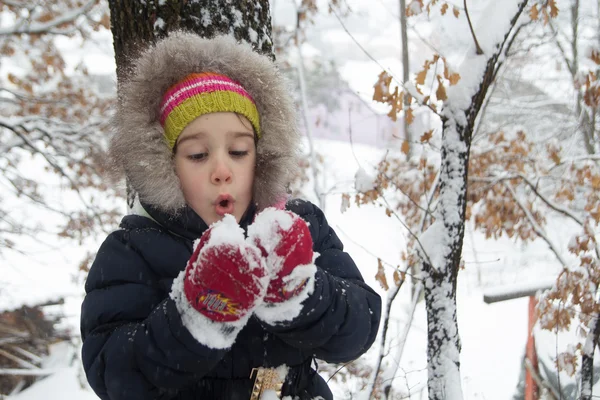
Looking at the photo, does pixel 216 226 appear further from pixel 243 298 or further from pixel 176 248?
pixel 176 248

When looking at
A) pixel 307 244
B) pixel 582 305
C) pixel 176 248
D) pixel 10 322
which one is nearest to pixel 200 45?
pixel 176 248

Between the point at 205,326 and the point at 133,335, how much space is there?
9.7 inches

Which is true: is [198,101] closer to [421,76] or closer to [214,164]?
[214,164]

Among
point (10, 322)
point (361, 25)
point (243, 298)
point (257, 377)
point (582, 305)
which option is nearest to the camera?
point (243, 298)

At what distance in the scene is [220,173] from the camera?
53.2 inches

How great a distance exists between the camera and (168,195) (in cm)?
139

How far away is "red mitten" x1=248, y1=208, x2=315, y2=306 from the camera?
3.63 ft

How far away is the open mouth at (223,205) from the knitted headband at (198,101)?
255mm

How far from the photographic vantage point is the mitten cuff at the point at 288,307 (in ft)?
3.75

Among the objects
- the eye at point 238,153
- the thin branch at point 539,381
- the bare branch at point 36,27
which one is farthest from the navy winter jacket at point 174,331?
the bare branch at point 36,27

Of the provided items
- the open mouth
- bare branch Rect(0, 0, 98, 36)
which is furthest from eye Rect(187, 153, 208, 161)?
bare branch Rect(0, 0, 98, 36)

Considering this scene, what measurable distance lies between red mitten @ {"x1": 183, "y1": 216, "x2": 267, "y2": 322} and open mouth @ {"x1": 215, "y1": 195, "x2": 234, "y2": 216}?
29cm

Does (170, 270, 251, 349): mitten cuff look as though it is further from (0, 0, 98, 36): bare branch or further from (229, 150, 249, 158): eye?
(0, 0, 98, 36): bare branch

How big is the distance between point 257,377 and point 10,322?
25.9ft
